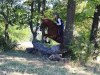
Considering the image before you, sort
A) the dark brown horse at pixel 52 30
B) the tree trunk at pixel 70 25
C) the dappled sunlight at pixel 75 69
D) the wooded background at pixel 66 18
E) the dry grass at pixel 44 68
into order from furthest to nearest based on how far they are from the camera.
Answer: the dark brown horse at pixel 52 30 → the tree trunk at pixel 70 25 → the wooded background at pixel 66 18 → the dappled sunlight at pixel 75 69 → the dry grass at pixel 44 68

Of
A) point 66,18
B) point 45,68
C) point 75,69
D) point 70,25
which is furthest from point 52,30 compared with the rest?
point 45,68

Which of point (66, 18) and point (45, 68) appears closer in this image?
point (45, 68)

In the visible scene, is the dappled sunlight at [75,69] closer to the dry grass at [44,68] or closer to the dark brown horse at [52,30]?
the dry grass at [44,68]

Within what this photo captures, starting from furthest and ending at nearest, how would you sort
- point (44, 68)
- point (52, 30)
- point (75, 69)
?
point (52, 30) < point (75, 69) < point (44, 68)

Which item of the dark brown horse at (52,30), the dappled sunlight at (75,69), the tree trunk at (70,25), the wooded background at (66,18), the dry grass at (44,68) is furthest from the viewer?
the dark brown horse at (52,30)

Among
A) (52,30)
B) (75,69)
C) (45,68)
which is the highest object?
(52,30)

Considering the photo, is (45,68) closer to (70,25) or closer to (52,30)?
(70,25)

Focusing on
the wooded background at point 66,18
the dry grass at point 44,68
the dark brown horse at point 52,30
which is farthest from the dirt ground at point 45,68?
the dark brown horse at point 52,30

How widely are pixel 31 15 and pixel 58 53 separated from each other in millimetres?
6123

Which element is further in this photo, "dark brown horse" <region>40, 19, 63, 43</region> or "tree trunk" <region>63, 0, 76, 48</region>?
"dark brown horse" <region>40, 19, 63, 43</region>

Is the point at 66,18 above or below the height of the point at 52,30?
above

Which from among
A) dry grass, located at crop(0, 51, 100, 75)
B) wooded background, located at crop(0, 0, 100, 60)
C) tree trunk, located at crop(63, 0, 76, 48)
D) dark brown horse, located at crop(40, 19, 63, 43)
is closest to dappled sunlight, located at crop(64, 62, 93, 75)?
dry grass, located at crop(0, 51, 100, 75)

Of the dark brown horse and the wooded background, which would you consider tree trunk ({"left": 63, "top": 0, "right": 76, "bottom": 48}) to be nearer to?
the wooded background

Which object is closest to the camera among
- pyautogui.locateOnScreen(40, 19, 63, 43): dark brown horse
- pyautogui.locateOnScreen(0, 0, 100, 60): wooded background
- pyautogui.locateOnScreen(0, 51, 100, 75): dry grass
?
pyautogui.locateOnScreen(0, 51, 100, 75): dry grass
